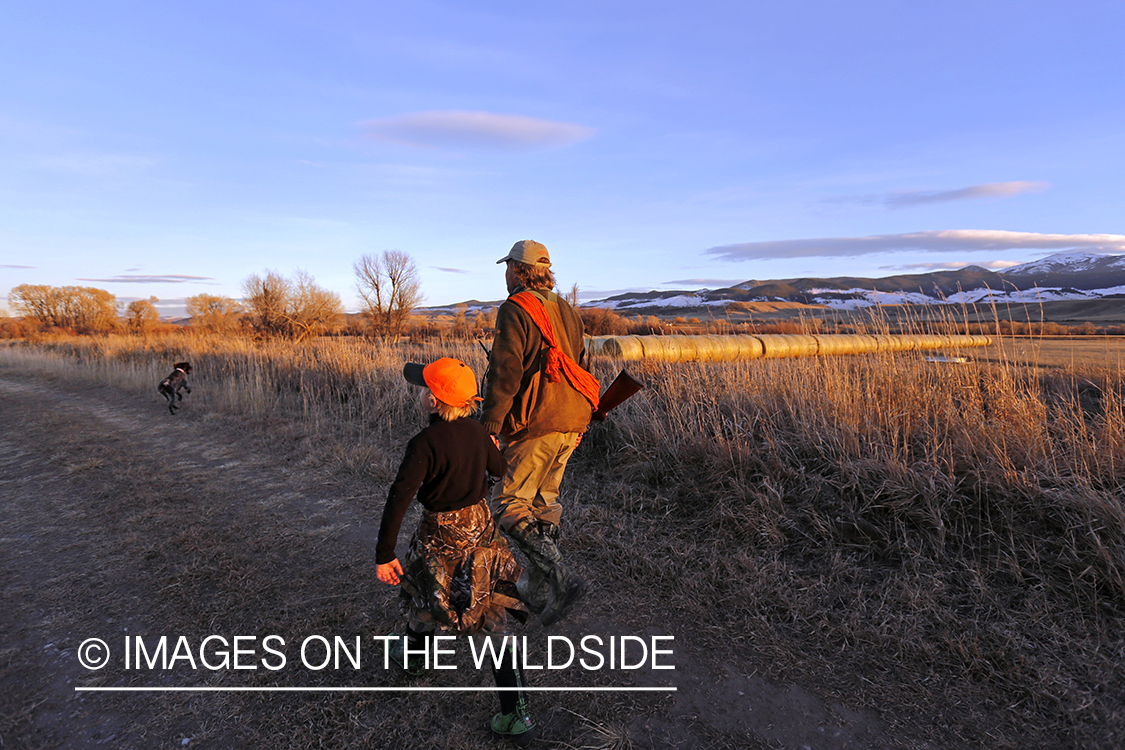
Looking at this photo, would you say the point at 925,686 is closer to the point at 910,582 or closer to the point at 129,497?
the point at 910,582

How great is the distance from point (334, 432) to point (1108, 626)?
7.81 m

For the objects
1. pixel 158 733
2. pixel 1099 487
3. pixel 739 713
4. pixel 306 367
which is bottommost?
pixel 739 713

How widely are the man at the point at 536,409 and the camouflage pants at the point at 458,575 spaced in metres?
0.52

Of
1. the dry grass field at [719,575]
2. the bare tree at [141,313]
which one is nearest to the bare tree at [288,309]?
the dry grass field at [719,575]

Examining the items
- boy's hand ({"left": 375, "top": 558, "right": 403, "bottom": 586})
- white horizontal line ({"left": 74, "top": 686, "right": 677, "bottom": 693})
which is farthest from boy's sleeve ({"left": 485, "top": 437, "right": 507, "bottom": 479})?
white horizontal line ({"left": 74, "top": 686, "right": 677, "bottom": 693})

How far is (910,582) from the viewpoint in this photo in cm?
313

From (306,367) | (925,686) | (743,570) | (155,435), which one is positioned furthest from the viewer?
(306,367)

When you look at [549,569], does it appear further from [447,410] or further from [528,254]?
[528,254]

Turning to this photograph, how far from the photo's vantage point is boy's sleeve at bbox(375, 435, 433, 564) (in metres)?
2.14

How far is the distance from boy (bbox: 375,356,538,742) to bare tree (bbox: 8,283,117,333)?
56343 millimetres

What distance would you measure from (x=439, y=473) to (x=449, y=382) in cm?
39

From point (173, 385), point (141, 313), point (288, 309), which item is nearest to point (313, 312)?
point (288, 309)

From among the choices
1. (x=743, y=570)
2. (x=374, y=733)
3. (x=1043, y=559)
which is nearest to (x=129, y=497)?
(x=374, y=733)

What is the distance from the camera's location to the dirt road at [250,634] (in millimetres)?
2297
